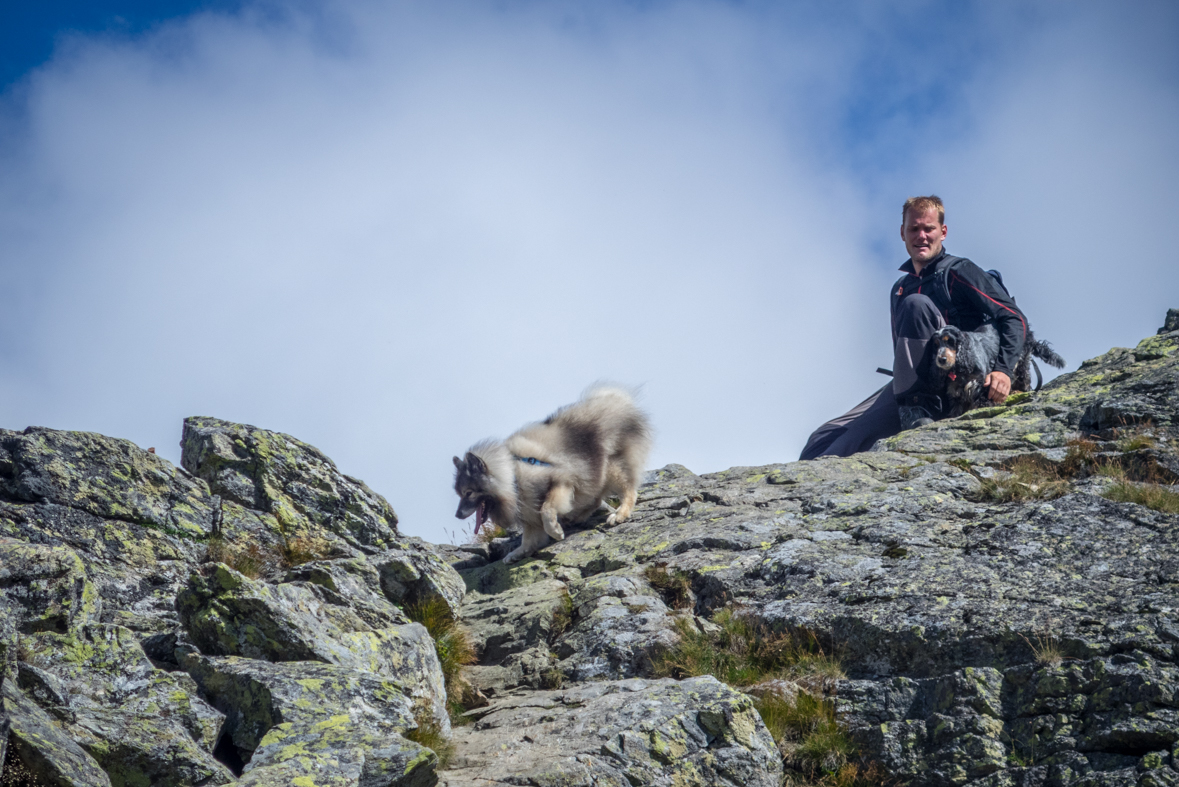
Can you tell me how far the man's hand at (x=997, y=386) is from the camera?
1262cm

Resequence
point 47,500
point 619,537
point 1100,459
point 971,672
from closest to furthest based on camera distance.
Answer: point 971,672 < point 47,500 < point 1100,459 < point 619,537

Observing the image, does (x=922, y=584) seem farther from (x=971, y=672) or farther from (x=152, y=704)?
(x=152, y=704)

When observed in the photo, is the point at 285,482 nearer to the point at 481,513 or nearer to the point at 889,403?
the point at 481,513

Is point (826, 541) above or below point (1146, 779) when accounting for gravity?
above

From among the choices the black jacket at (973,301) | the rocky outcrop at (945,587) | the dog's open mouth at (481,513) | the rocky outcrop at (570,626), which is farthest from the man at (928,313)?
the dog's open mouth at (481,513)

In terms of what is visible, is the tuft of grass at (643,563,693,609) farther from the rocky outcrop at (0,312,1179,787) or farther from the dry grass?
the dry grass

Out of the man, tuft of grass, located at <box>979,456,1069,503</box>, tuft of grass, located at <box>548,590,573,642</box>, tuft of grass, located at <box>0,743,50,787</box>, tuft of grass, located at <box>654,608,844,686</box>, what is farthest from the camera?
the man

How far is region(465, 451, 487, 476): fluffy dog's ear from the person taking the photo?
1050cm

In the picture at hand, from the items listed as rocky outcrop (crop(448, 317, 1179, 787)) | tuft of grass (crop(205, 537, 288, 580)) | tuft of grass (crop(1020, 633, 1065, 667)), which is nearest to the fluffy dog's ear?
rocky outcrop (crop(448, 317, 1179, 787))

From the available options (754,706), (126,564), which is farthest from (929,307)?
(126,564)

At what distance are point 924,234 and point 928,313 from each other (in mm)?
1361

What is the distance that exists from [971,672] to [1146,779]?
125 cm

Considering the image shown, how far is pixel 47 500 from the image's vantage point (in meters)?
6.35

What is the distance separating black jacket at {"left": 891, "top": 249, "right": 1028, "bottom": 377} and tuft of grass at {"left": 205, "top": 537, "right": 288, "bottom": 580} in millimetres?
9633
